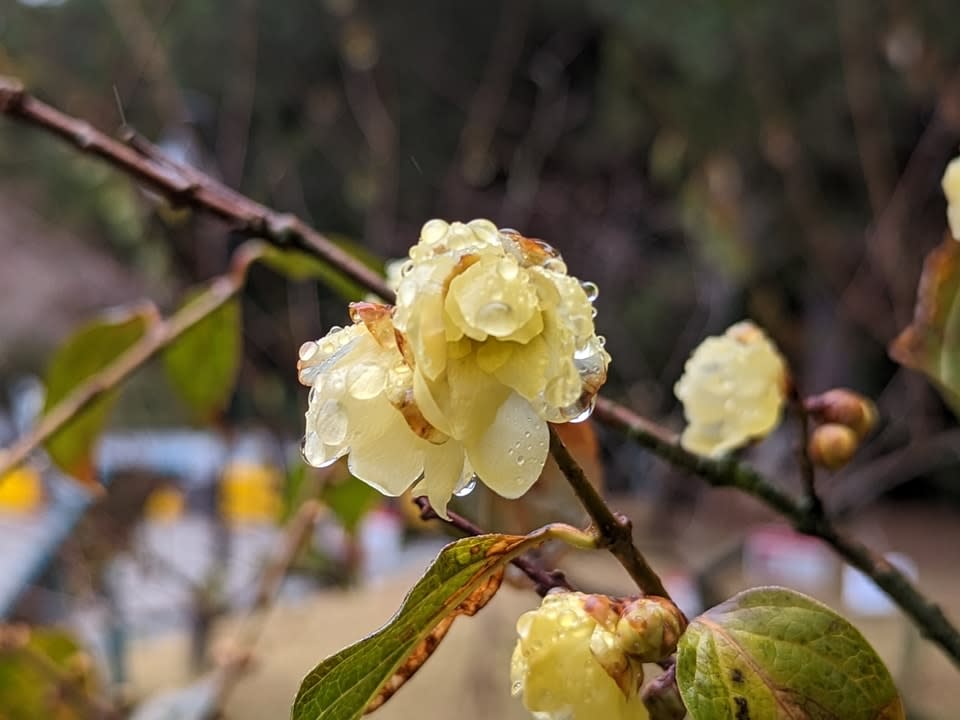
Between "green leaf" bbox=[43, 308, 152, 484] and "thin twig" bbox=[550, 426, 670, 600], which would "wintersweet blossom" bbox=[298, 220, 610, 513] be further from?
"green leaf" bbox=[43, 308, 152, 484]

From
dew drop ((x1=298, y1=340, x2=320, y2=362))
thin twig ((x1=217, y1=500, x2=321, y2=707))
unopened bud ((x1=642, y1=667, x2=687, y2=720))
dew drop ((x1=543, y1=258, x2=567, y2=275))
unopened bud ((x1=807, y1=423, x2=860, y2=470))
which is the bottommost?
thin twig ((x1=217, y1=500, x2=321, y2=707))

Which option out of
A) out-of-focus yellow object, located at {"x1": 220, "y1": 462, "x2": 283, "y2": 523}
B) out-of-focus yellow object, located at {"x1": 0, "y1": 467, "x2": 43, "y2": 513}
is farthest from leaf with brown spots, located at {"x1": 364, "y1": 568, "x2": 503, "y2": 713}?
out-of-focus yellow object, located at {"x1": 0, "y1": 467, "x2": 43, "y2": 513}

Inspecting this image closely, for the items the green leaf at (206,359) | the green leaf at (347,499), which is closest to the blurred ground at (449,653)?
the green leaf at (347,499)

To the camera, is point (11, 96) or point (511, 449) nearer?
Answer: point (511, 449)

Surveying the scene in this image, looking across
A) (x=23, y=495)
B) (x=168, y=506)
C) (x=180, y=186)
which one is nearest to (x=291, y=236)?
(x=180, y=186)

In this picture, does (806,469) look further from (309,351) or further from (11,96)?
(11,96)

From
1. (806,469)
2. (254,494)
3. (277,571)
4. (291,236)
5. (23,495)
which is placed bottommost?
(254,494)

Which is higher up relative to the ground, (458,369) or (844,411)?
(458,369)
